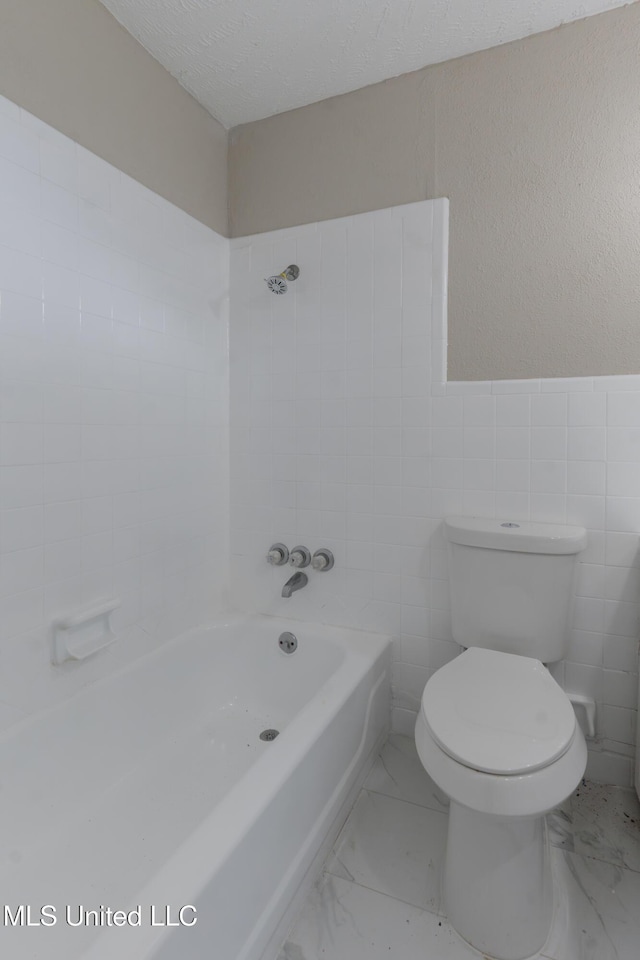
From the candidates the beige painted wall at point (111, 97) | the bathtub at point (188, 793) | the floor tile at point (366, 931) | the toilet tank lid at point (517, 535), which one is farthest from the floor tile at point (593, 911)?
the beige painted wall at point (111, 97)

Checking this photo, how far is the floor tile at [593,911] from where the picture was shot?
1108 millimetres

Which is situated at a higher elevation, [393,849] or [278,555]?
[278,555]

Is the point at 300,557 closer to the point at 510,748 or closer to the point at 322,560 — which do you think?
the point at 322,560

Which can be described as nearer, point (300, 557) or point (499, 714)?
point (499, 714)

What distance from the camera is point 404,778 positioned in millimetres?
1647

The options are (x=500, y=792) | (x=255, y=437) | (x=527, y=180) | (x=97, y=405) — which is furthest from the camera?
(x=255, y=437)

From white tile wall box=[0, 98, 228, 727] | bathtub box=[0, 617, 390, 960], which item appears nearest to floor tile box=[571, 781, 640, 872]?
bathtub box=[0, 617, 390, 960]

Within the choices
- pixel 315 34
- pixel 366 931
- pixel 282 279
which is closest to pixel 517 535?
pixel 366 931

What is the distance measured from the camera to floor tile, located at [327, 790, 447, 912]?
127 centimetres

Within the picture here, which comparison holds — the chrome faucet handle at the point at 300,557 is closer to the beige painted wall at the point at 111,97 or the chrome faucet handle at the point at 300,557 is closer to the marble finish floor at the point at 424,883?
the marble finish floor at the point at 424,883

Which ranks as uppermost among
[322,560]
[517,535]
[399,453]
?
[399,453]

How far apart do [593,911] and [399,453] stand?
1.34m

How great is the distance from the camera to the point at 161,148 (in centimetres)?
172

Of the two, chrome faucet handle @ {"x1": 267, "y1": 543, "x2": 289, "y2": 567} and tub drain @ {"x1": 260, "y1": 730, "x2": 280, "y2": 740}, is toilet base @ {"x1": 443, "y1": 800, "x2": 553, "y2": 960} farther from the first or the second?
chrome faucet handle @ {"x1": 267, "y1": 543, "x2": 289, "y2": 567}
